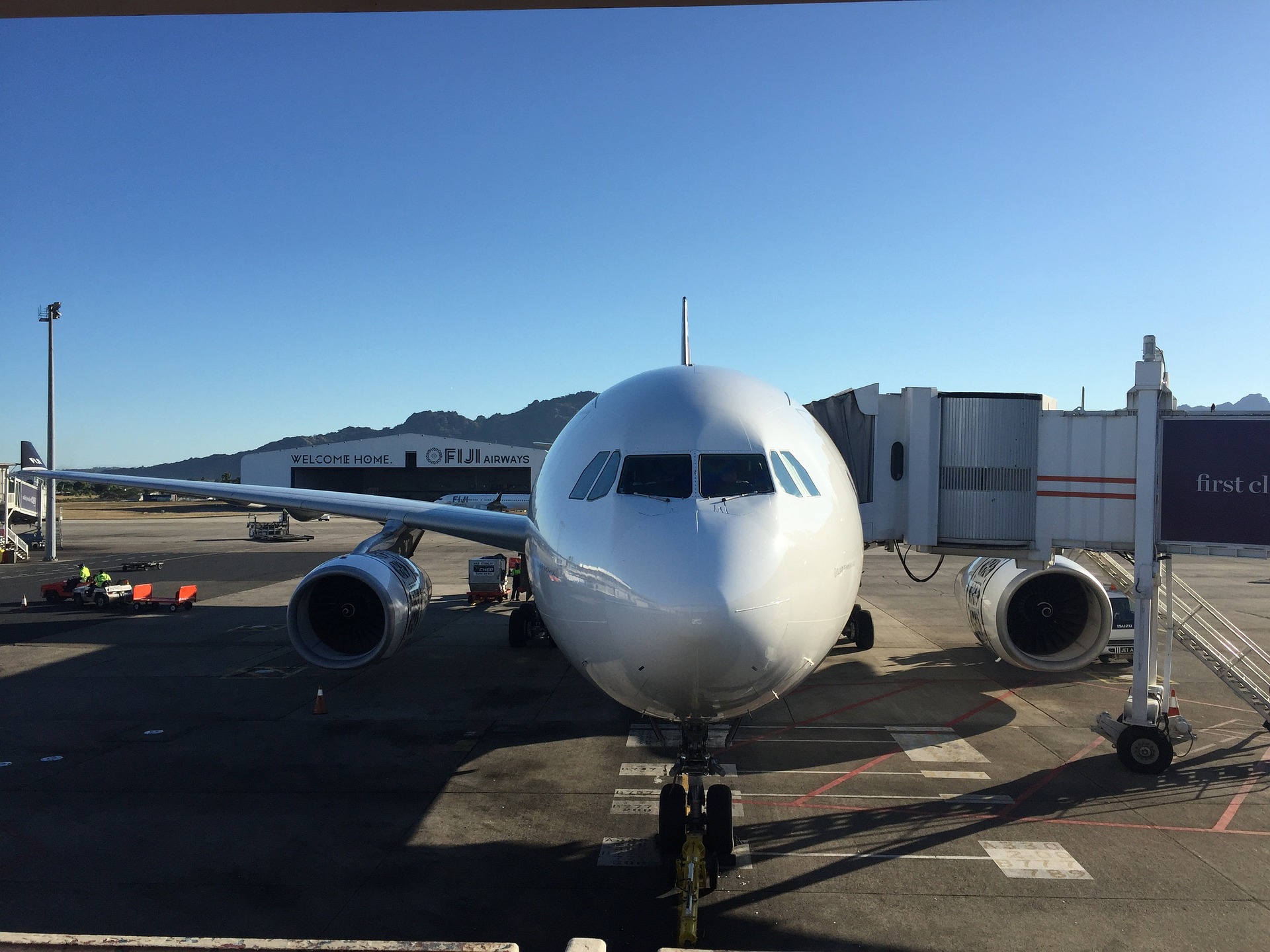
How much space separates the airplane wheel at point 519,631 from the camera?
1738 cm

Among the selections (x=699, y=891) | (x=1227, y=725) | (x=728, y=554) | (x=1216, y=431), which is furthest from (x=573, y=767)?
(x=1227, y=725)

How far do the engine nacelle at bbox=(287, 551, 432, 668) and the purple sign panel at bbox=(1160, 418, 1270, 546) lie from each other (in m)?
10.7

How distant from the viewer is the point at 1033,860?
7645 mm

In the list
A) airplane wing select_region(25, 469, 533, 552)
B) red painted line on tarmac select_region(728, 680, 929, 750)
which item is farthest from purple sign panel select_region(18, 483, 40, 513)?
red painted line on tarmac select_region(728, 680, 929, 750)

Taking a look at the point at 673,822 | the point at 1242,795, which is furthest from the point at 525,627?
the point at 1242,795

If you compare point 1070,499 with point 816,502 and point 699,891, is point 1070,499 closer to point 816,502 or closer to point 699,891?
point 816,502

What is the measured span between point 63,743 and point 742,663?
10.7 metres

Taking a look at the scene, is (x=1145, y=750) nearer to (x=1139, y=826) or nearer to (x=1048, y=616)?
(x=1139, y=826)

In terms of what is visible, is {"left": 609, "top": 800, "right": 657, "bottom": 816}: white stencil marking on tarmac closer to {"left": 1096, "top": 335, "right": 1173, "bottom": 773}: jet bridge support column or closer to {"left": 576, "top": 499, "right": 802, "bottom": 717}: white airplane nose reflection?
{"left": 576, "top": 499, "right": 802, "bottom": 717}: white airplane nose reflection

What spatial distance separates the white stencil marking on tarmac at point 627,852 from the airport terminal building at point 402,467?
62.0 meters

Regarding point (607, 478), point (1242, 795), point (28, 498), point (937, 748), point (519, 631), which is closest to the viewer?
point (607, 478)

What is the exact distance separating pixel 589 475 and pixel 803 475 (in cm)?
176

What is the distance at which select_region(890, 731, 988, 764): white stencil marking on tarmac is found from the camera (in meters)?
10.5

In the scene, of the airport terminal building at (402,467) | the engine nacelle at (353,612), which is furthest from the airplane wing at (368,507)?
the airport terminal building at (402,467)
